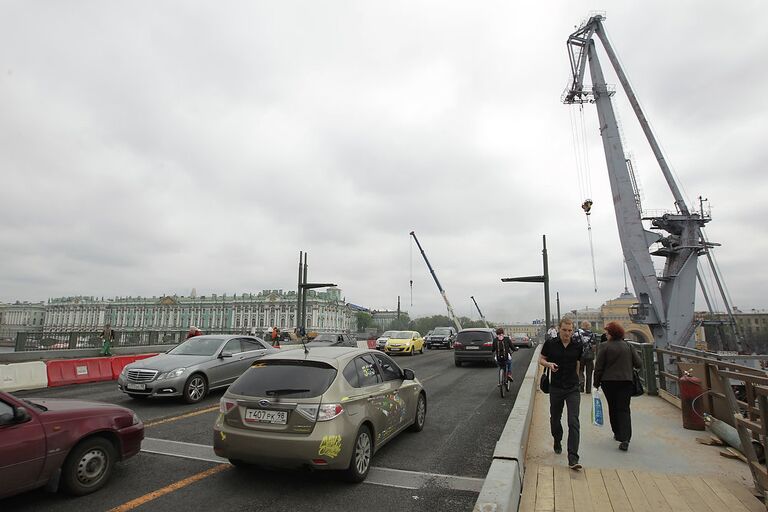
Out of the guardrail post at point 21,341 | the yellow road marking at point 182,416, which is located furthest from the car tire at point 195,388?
the guardrail post at point 21,341

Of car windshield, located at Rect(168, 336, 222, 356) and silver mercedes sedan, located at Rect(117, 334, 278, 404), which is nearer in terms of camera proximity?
silver mercedes sedan, located at Rect(117, 334, 278, 404)

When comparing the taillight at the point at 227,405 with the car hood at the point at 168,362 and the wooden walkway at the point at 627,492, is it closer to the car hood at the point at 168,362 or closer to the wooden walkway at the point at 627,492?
the wooden walkway at the point at 627,492

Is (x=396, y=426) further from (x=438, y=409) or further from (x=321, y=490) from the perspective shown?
(x=438, y=409)

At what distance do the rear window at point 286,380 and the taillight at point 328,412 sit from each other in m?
0.19

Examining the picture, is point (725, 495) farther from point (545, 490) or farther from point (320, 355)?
point (320, 355)

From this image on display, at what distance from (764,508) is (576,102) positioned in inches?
1462

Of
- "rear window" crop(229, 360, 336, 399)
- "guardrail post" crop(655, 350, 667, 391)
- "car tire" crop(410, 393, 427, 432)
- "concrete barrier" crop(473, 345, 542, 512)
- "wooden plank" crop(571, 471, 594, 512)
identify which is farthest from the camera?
"guardrail post" crop(655, 350, 667, 391)

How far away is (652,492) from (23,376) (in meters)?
14.2

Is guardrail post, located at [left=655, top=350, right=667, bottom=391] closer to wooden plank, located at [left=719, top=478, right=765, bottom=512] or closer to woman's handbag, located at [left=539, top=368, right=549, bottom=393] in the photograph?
wooden plank, located at [left=719, top=478, right=765, bottom=512]

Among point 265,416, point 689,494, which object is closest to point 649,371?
point 689,494

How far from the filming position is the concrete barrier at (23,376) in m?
10.8

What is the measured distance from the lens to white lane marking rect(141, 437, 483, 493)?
15.9 feet

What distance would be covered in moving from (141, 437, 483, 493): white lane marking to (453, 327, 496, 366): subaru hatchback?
13437 mm

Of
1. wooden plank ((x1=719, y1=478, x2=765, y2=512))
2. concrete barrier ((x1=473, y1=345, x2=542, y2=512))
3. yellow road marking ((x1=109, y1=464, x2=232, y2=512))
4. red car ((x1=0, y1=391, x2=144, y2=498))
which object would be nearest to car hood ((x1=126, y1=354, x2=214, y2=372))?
red car ((x1=0, y1=391, x2=144, y2=498))
